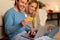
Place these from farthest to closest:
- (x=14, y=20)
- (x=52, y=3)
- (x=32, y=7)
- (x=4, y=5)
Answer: (x=52, y=3) → (x=4, y=5) → (x=32, y=7) → (x=14, y=20)

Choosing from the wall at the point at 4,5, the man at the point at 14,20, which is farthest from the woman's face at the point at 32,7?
the wall at the point at 4,5

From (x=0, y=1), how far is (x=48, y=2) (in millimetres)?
3496

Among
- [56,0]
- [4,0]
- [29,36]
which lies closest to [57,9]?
[56,0]

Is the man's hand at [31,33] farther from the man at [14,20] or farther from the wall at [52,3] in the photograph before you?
the wall at [52,3]

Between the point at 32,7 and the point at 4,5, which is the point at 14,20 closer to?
the point at 32,7

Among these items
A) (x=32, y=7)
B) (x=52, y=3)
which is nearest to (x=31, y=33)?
(x=32, y=7)

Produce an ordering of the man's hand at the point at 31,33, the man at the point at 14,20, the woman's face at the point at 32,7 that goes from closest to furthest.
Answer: the man at the point at 14,20, the man's hand at the point at 31,33, the woman's face at the point at 32,7

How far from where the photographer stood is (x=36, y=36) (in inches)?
72.0

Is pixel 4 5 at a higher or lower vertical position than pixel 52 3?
higher

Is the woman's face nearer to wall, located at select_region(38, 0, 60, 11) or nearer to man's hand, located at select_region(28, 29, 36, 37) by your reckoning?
man's hand, located at select_region(28, 29, 36, 37)

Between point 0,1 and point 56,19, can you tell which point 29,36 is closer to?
point 0,1

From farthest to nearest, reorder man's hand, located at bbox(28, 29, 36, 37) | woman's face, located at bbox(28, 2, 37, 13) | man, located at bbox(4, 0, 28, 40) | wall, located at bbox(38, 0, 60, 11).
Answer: wall, located at bbox(38, 0, 60, 11), woman's face, located at bbox(28, 2, 37, 13), man's hand, located at bbox(28, 29, 36, 37), man, located at bbox(4, 0, 28, 40)

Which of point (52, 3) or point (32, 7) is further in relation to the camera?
point (52, 3)

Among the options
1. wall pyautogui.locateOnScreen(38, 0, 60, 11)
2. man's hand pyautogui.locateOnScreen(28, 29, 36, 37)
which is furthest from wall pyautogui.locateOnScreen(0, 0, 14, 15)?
wall pyautogui.locateOnScreen(38, 0, 60, 11)
